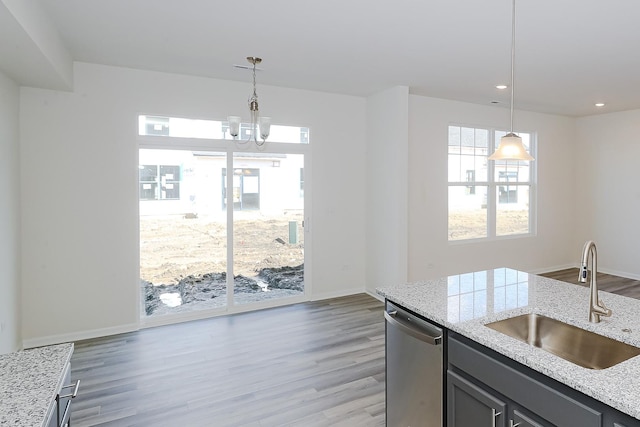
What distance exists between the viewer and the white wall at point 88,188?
355cm

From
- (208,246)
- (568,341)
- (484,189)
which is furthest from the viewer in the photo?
(484,189)

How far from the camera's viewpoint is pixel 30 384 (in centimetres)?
128

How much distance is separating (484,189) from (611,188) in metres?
2.37

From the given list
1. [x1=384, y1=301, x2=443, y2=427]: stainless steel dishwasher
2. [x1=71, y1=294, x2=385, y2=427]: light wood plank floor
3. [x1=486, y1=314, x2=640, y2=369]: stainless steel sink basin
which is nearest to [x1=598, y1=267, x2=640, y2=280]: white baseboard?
[x1=71, y1=294, x2=385, y2=427]: light wood plank floor

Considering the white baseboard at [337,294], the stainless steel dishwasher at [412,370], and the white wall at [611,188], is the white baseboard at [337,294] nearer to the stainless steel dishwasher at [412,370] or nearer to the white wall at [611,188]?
the stainless steel dishwasher at [412,370]

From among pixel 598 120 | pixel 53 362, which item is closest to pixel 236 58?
pixel 53 362

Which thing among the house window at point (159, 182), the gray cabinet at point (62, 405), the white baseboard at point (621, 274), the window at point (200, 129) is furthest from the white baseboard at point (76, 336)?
the white baseboard at point (621, 274)

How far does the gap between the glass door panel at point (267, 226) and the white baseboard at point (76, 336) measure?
123cm

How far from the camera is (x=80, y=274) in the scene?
3766mm

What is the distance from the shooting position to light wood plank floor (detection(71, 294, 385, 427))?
2490mm

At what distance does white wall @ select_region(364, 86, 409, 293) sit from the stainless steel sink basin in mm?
2735

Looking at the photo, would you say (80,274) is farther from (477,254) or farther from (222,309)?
(477,254)

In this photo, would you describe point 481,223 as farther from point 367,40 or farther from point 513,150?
point 367,40

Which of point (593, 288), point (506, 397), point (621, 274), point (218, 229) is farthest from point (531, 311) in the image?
point (621, 274)
